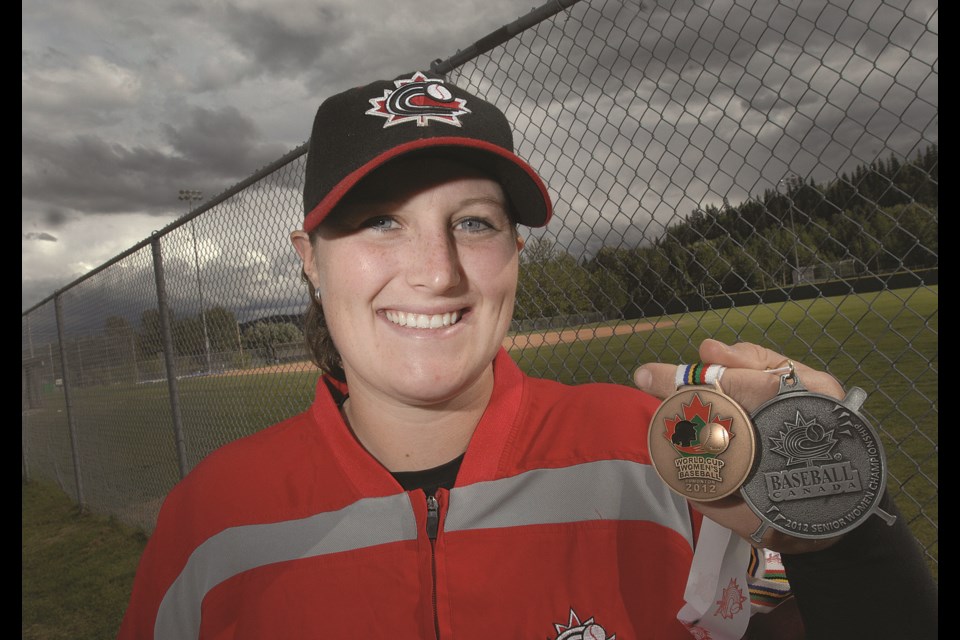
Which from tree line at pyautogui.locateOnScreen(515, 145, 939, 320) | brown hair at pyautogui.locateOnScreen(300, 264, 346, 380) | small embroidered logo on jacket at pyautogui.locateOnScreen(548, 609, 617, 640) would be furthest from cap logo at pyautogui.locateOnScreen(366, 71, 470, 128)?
tree line at pyautogui.locateOnScreen(515, 145, 939, 320)

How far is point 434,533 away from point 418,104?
0.92 metres

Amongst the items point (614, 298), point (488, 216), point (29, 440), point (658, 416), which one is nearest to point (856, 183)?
point (614, 298)

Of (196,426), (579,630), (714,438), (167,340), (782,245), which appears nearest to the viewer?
(714,438)

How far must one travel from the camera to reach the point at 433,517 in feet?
4.21

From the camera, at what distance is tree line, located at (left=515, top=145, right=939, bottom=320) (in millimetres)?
2078

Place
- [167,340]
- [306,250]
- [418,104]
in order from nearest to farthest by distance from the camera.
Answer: [418,104]
[306,250]
[167,340]

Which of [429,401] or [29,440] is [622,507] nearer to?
[429,401]

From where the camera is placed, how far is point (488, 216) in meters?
1.32

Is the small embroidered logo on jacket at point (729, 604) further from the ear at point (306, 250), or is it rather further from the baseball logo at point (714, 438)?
the ear at point (306, 250)

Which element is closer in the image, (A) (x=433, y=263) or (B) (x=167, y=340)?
(A) (x=433, y=263)

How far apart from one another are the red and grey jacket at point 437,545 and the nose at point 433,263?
14.5 inches

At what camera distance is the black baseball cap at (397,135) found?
48.8 inches

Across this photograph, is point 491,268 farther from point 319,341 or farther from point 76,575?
point 76,575

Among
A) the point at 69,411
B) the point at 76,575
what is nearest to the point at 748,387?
the point at 76,575
